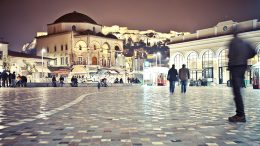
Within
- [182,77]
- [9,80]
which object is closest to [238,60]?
[182,77]

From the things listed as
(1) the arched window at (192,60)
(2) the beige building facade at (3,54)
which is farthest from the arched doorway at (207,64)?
(2) the beige building facade at (3,54)

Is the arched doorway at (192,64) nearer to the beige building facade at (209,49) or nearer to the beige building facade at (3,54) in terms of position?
the beige building facade at (209,49)

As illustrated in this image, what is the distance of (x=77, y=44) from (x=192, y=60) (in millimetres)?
27934

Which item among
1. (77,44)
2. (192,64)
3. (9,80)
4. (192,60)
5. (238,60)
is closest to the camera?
(238,60)

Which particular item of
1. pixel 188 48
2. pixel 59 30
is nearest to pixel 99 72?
pixel 188 48

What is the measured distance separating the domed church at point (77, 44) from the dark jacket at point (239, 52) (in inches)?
2749

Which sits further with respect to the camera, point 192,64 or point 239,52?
point 192,64

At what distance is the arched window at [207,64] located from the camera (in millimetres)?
58594

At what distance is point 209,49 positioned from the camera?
5872 centimetres

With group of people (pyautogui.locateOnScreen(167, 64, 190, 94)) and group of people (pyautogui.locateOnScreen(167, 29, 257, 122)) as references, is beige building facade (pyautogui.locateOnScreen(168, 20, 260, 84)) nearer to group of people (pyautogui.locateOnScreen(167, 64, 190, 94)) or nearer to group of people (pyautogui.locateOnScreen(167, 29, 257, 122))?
group of people (pyautogui.locateOnScreen(167, 64, 190, 94))

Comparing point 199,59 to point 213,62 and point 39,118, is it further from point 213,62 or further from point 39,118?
point 39,118

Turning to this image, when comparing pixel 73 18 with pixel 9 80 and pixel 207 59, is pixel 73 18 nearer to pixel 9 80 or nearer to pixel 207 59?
pixel 207 59

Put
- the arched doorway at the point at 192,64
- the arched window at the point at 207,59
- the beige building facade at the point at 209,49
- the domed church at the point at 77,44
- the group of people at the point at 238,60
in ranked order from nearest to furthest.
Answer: the group of people at the point at 238,60, the beige building facade at the point at 209,49, the arched window at the point at 207,59, the arched doorway at the point at 192,64, the domed church at the point at 77,44

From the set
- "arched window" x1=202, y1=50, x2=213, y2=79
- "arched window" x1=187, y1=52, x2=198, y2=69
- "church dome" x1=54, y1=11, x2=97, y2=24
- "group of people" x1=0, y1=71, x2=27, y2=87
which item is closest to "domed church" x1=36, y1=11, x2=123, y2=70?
"church dome" x1=54, y1=11, x2=97, y2=24
